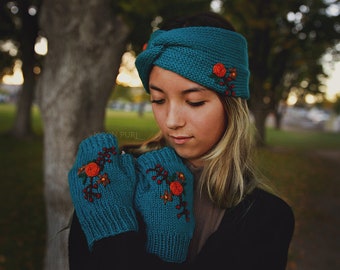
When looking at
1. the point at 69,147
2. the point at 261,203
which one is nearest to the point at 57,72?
the point at 69,147

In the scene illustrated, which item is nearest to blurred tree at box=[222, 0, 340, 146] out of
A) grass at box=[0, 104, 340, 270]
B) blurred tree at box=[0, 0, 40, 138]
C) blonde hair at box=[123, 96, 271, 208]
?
grass at box=[0, 104, 340, 270]

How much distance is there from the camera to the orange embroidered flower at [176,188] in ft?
4.78

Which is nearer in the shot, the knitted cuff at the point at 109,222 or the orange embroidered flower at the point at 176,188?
the knitted cuff at the point at 109,222

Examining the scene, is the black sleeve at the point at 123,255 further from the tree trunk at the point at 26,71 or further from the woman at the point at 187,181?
the tree trunk at the point at 26,71

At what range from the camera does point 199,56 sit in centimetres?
156

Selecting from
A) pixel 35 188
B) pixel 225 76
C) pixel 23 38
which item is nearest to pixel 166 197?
pixel 225 76

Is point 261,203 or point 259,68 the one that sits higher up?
point 259,68

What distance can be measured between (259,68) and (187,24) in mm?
13283

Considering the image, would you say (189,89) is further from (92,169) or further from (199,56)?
(92,169)

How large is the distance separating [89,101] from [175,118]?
1767 mm

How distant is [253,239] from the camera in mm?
1648

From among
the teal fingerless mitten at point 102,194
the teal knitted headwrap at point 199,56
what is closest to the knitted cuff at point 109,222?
the teal fingerless mitten at point 102,194

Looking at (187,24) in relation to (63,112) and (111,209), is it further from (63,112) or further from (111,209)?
(63,112)

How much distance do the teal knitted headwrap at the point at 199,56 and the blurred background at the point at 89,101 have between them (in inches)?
18.6
